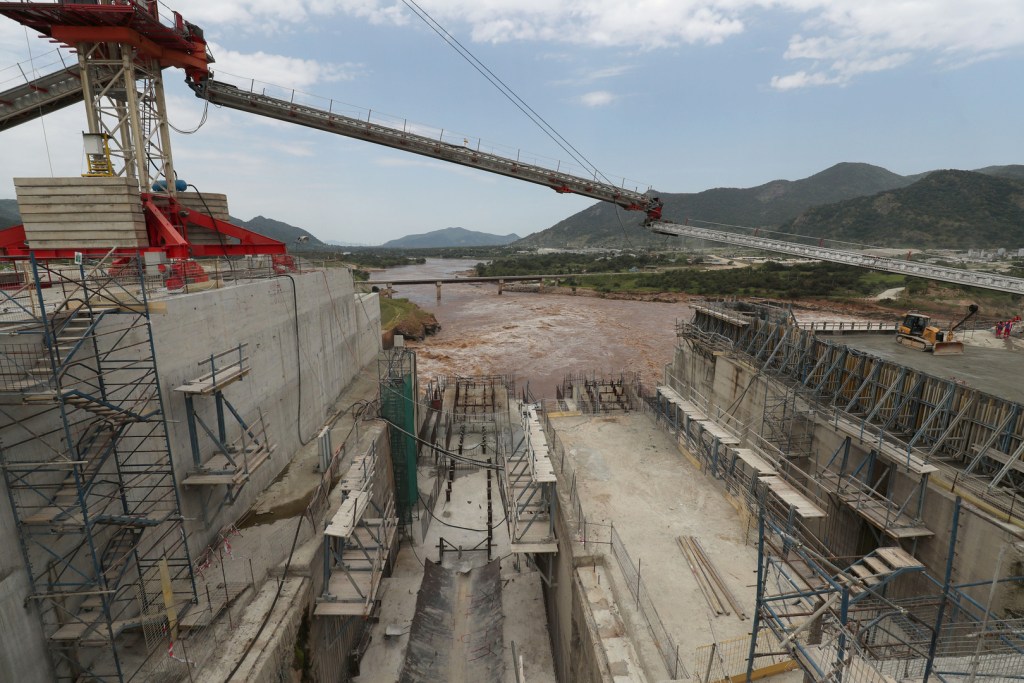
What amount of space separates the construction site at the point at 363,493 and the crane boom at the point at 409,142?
5.2 inches

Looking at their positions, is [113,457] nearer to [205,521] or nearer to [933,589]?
[205,521]

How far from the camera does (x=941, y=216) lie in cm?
10381

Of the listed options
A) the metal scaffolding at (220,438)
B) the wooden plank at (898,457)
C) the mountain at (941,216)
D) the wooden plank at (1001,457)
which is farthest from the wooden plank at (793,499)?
the mountain at (941,216)

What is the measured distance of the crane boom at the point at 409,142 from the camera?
58.3 feet

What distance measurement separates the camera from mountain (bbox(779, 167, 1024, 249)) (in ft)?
312

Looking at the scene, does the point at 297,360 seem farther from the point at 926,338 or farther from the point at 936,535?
the point at 926,338

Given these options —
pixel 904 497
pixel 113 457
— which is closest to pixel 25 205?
pixel 113 457

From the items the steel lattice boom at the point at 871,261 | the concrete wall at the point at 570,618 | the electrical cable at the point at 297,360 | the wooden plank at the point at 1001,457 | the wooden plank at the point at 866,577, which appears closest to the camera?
the wooden plank at the point at 866,577

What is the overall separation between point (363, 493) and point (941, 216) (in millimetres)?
133609

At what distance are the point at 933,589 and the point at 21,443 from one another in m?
19.4

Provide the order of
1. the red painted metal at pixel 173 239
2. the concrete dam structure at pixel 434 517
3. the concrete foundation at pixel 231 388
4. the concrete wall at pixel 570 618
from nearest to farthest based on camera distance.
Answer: the concrete foundation at pixel 231 388 < the concrete dam structure at pixel 434 517 < the concrete wall at pixel 570 618 < the red painted metal at pixel 173 239

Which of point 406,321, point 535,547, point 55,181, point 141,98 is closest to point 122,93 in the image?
point 141,98

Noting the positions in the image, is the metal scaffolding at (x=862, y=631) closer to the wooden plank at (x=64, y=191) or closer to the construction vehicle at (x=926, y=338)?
the construction vehicle at (x=926, y=338)

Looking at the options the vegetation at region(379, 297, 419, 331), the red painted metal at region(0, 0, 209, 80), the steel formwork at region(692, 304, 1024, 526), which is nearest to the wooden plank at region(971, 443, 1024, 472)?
the steel formwork at region(692, 304, 1024, 526)
